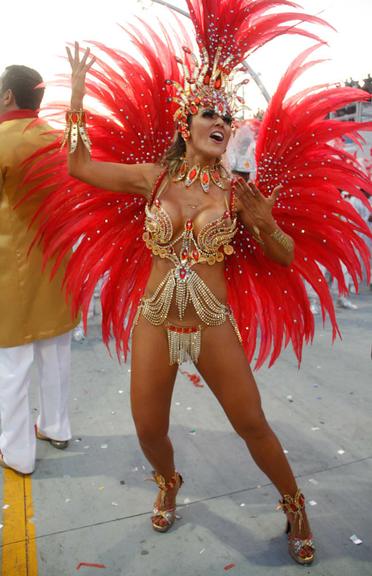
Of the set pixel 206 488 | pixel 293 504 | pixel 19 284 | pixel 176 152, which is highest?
pixel 176 152

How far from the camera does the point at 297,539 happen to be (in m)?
2.28

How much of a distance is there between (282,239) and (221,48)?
2.71 feet

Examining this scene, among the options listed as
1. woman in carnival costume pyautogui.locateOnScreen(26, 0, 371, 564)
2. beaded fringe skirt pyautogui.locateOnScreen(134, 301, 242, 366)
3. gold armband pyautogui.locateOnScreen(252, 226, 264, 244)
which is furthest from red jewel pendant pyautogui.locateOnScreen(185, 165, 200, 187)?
beaded fringe skirt pyautogui.locateOnScreen(134, 301, 242, 366)

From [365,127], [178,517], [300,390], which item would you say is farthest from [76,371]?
[365,127]

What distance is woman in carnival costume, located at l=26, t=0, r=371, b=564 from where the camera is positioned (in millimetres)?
2088

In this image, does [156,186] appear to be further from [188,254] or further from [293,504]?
[293,504]

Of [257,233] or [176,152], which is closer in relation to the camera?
[257,233]

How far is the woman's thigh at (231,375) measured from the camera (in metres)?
2.13

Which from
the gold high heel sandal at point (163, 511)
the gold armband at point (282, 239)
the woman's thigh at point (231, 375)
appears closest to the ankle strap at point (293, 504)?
the woman's thigh at point (231, 375)

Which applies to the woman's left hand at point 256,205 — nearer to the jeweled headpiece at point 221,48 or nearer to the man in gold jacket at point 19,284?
the jeweled headpiece at point 221,48

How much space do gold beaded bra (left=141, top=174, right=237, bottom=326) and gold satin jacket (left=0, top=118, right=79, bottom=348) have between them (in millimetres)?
992

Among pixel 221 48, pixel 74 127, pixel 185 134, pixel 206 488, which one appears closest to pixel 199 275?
pixel 185 134

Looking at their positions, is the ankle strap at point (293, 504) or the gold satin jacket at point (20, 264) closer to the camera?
the ankle strap at point (293, 504)

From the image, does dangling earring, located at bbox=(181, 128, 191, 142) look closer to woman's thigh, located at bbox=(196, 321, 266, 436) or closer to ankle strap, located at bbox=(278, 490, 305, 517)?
woman's thigh, located at bbox=(196, 321, 266, 436)
